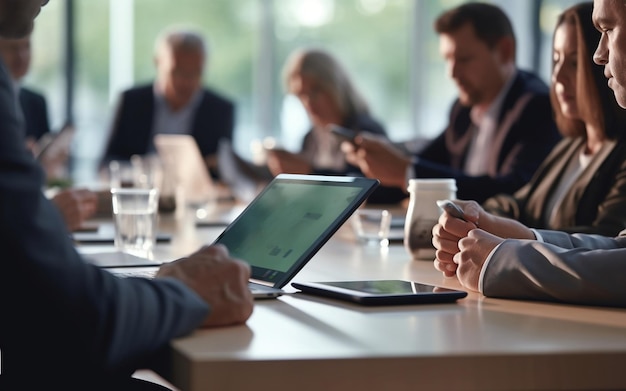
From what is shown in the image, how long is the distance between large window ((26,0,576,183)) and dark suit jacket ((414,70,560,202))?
13.6ft

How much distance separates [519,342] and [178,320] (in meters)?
0.35

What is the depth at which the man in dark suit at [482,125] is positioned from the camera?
11.2ft

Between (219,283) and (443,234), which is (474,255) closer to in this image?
(443,234)

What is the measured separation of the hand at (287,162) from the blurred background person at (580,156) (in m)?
1.59

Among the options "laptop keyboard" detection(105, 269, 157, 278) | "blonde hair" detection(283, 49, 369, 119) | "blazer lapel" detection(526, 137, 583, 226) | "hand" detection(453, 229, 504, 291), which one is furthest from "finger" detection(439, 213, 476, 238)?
"blonde hair" detection(283, 49, 369, 119)

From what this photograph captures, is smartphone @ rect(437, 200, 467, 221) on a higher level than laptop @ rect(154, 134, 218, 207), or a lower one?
higher

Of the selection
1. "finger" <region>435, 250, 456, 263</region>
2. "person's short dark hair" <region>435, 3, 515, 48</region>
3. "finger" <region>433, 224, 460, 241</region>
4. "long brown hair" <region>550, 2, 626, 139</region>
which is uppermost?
"person's short dark hair" <region>435, 3, 515, 48</region>

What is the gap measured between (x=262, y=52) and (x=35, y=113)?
2.04 m

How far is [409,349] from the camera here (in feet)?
3.22

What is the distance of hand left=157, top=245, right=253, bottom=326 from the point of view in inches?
43.8

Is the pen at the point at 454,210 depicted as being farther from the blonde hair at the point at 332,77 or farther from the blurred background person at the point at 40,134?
the blonde hair at the point at 332,77

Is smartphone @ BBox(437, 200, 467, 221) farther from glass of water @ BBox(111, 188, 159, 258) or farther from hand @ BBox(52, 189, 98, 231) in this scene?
hand @ BBox(52, 189, 98, 231)

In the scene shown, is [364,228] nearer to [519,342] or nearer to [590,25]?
[590,25]

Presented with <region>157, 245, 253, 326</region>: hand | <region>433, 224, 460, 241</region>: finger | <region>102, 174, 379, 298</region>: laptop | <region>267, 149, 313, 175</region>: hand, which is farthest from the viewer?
<region>267, 149, 313, 175</region>: hand
